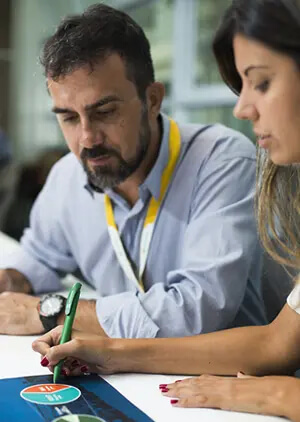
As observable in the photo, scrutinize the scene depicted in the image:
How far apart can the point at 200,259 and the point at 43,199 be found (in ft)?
2.29

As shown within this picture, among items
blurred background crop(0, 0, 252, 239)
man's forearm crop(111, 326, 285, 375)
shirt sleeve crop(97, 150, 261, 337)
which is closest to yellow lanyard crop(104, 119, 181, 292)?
shirt sleeve crop(97, 150, 261, 337)

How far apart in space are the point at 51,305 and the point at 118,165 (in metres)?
0.37

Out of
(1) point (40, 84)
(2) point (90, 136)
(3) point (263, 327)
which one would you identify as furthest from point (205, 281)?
Result: (1) point (40, 84)

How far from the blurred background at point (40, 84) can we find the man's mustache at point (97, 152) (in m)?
1.58

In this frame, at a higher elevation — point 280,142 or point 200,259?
point 280,142

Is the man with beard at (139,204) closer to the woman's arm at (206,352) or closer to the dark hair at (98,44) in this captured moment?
the dark hair at (98,44)

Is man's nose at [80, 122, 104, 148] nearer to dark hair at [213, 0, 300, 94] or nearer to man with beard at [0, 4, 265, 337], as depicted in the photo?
man with beard at [0, 4, 265, 337]

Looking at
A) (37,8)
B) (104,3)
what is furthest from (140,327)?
(37,8)

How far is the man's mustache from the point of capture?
1472 millimetres

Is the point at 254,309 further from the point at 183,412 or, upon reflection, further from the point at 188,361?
the point at 183,412

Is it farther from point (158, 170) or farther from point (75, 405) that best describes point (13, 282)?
point (75, 405)

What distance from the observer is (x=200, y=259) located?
135cm

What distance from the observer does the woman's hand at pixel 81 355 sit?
1.11 m

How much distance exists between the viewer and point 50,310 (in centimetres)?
141
